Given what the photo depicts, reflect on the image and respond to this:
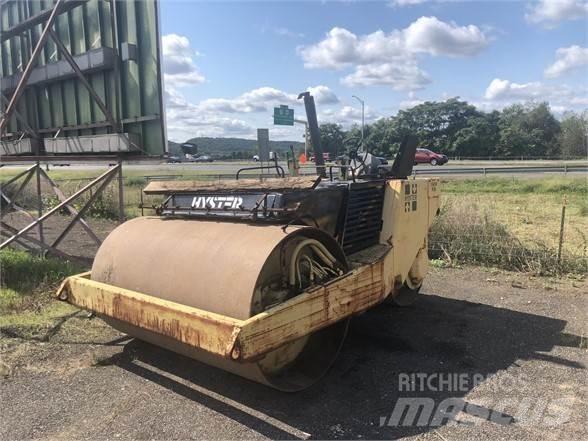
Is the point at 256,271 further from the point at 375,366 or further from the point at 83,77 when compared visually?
the point at 83,77

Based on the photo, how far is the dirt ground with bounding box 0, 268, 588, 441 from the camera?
3215 millimetres

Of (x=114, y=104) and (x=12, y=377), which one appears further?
Result: (x=114, y=104)

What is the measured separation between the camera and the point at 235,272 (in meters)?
3.28

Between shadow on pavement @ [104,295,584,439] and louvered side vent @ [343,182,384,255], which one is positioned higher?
louvered side vent @ [343,182,384,255]

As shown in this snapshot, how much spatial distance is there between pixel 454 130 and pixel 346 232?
63.3 m

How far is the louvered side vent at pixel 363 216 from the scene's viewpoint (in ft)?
14.0

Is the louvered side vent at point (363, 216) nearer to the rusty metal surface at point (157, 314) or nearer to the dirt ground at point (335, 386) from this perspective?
the dirt ground at point (335, 386)

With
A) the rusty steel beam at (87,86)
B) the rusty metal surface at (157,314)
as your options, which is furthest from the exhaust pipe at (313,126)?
the rusty steel beam at (87,86)

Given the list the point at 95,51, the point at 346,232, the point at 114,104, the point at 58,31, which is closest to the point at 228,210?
the point at 346,232

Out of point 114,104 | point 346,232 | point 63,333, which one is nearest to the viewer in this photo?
point 346,232

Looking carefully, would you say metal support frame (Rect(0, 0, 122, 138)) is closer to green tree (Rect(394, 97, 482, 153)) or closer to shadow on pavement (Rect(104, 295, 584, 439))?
shadow on pavement (Rect(104, 295, 584, 439))

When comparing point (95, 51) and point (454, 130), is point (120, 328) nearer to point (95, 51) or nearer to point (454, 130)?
point (95, 51)

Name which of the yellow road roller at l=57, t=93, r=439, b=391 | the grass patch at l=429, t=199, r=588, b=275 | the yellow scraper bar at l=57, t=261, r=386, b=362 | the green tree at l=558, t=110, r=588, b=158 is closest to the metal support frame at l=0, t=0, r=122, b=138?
the yellow road roller at l=57, t=93, r=439, b=391

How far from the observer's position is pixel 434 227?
27.1 feet
